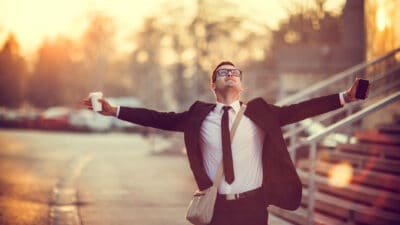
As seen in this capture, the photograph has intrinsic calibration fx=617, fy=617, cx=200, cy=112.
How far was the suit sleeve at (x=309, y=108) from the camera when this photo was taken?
4.05 metres

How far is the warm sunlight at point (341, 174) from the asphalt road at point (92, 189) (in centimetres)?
96

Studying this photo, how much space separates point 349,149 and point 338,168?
0.69 m

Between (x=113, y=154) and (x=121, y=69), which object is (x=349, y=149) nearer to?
(x=113, y=154)

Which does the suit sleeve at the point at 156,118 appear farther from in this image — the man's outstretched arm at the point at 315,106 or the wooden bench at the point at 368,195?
the wooden bench at the point at 368,195

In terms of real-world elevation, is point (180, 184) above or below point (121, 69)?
below

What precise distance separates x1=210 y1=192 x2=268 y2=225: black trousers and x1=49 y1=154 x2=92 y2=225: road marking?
413 cm

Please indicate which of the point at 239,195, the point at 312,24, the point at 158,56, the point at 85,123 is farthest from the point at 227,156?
the point at 158,56

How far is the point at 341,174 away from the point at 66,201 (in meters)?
4.32

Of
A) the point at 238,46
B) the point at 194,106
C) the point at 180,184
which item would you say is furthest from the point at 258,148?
the point at 238,46

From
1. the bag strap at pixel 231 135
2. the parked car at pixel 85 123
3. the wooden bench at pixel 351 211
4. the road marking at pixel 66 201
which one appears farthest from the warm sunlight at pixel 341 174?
the parked car at pixel 85 123

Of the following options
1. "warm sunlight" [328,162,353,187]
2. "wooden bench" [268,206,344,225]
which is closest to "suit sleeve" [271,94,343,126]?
"wooden bench" [268,206,344,225]

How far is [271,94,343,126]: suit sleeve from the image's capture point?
13.3 feet

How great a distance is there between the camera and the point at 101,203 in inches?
376

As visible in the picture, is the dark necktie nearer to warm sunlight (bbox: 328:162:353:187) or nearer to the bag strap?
the bag strap
